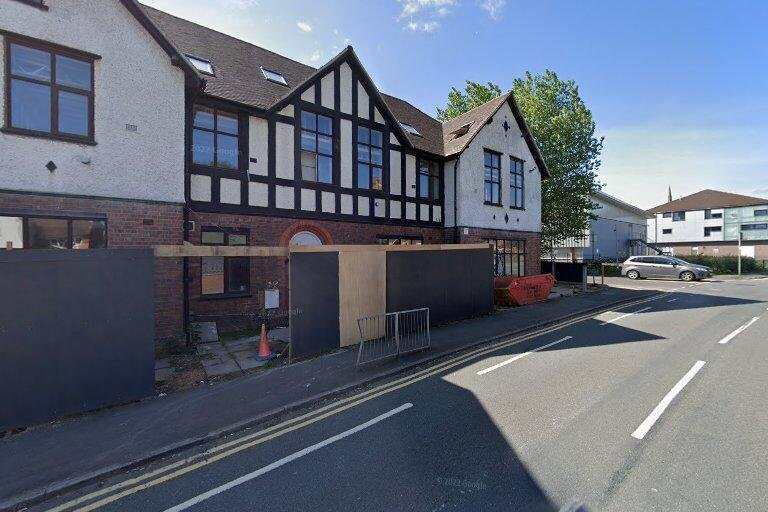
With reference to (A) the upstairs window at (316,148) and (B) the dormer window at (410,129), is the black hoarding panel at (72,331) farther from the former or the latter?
(B) the dormer window at (410,129)

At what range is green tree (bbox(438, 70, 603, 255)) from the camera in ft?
80.4

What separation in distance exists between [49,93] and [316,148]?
6783mm

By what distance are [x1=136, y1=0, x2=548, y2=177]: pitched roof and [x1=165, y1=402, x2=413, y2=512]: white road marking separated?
9.26 metres

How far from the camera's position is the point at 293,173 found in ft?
39.0

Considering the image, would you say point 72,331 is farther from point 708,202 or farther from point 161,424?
point 708,202

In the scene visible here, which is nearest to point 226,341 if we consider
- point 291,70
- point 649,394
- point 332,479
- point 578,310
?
point 332,479

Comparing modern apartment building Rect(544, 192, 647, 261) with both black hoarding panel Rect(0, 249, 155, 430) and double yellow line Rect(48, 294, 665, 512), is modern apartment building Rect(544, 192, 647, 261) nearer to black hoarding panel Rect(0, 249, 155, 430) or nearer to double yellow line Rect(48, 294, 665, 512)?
double yellow line Rect(48, 294, 665, 512)

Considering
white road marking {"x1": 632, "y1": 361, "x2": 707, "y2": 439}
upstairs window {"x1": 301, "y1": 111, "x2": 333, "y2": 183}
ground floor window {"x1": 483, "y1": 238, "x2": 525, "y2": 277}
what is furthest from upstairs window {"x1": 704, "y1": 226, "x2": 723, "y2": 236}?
upstairs window {"x1": 301, "y1": 111, "x2": 333, "y2": 183}

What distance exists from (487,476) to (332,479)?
65.9 inches

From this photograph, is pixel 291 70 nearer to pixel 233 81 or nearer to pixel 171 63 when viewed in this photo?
Result: pixel 233 81

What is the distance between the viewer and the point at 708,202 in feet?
166

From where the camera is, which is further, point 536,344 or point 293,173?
point 293,173

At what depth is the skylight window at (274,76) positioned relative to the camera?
43.0ft

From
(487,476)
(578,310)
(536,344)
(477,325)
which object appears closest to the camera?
(487,476)
